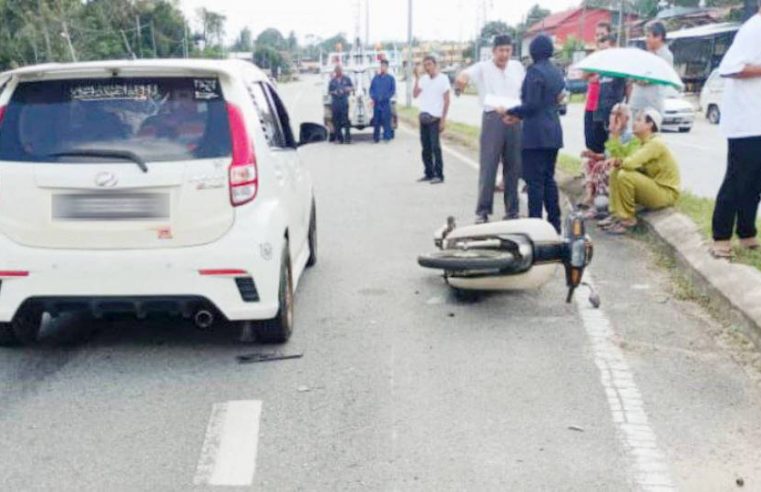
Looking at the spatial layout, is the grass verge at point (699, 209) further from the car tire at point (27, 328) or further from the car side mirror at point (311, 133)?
the car tire at point (27, 328)

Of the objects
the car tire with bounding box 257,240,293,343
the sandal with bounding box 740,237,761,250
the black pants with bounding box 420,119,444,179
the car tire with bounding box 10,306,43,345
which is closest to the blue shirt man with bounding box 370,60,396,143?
the black pants with bounding box 420,119,444,179

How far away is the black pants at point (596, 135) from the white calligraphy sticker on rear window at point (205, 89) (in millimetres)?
5884

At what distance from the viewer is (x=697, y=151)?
55.0ft

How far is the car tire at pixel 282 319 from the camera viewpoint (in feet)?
16.8

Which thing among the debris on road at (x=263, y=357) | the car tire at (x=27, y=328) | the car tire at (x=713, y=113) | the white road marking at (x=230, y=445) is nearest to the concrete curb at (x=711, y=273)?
the debris on road at (x=263, y=357)

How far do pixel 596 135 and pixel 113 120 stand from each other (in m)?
6.44

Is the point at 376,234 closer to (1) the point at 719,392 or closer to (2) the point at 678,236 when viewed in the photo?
(2) the point at 678,236

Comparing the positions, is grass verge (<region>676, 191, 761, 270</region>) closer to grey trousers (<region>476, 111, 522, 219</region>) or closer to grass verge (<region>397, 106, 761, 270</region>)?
grass verge (<region>397, 106, 761, 270</region>)

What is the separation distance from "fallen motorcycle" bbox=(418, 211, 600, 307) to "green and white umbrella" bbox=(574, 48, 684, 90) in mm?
2608

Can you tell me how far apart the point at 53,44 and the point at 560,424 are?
164 feet

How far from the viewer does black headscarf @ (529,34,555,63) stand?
726 cm

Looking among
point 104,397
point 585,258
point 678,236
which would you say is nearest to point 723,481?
point 585,258

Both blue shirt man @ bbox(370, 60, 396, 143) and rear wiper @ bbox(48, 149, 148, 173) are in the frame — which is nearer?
rear wiper @ bbox(48, 149, 148, 173)

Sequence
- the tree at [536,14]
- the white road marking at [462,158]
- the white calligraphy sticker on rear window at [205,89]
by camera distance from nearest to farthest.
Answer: the white calligraphy sticker on rear window at [205,89] < the white road marking at [462,158] < the tree at [536,14]
